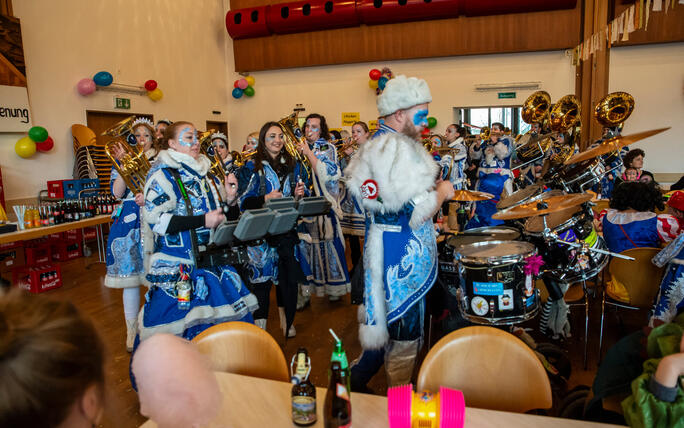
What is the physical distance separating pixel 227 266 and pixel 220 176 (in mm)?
892

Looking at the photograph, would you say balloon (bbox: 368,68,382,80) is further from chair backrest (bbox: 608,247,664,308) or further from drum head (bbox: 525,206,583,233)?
chair backrest (bbox: 608,247,664,308)

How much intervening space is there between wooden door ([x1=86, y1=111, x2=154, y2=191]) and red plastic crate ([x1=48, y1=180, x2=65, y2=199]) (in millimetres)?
607

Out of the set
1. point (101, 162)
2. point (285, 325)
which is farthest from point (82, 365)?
point (101, 162)

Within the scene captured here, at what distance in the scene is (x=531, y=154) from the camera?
19.9ft

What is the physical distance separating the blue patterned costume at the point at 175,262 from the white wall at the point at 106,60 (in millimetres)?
5451

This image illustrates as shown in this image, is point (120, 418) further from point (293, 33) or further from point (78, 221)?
point (293, 33)

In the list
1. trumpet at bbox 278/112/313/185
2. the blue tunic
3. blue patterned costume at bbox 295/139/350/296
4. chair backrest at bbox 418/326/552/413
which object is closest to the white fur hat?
chair backrest at bbox 418/326/552/413

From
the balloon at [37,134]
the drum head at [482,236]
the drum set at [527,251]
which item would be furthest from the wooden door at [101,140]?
the drum set at [527,251]

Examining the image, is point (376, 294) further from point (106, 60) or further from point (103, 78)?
point (106, 60)

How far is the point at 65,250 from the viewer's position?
6.52 meters

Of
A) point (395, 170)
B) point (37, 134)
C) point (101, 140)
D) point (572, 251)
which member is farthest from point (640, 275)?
point (101, 140)

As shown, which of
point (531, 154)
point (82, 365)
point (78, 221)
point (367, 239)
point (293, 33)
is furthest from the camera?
point (293, 33)

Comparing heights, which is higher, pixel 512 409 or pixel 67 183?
pixel 67 183

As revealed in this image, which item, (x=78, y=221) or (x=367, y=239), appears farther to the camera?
(x=78, y=221)
